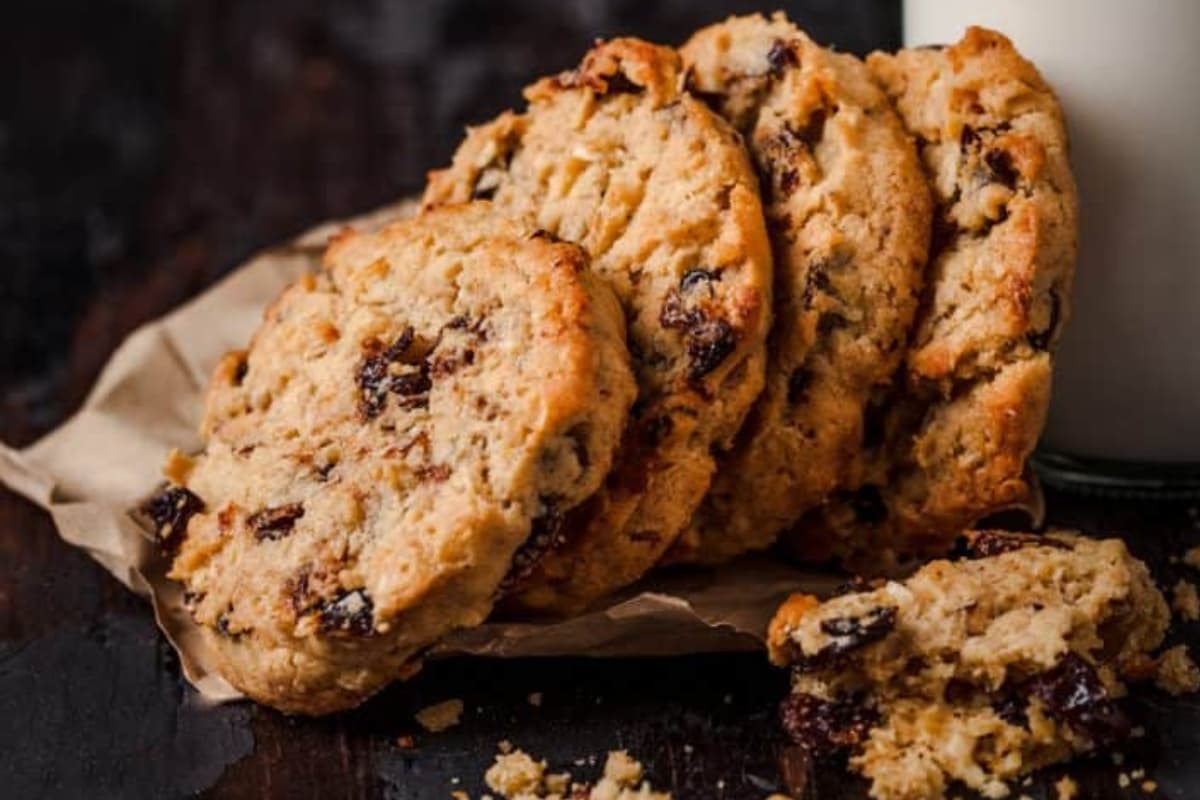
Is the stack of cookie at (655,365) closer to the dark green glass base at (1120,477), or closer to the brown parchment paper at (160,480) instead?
the brown parchment paper at (160,480)

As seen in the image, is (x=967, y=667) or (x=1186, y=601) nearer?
(x=967, y=667)

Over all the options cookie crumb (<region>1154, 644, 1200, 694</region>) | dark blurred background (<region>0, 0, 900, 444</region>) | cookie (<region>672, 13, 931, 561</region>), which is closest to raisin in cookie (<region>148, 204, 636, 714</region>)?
cookie (<region>672, 13, 931, 561</region>)

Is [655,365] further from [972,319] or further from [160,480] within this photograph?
[160,480]

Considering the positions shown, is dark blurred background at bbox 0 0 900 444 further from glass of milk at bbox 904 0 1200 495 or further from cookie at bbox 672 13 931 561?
cookie at bbox 672 13 931 561

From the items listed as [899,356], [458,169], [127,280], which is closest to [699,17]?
[127,280]

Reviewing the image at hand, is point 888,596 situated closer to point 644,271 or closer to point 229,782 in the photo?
point 644,271

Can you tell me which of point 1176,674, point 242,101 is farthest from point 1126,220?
point 242,101

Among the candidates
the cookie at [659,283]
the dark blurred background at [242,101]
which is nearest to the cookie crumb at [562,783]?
the cookie at [659,283]

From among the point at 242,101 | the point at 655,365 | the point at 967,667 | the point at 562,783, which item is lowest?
the point at 562,783
